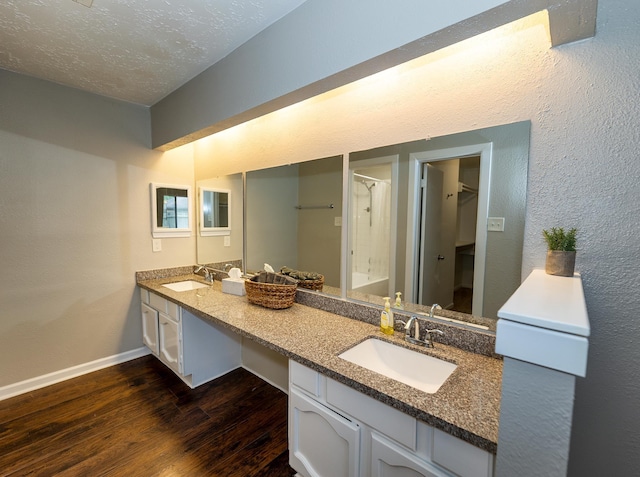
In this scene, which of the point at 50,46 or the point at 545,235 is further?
the point at 50,46

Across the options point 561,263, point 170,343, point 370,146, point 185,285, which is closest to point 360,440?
point 561,263

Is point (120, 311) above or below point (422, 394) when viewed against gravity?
below

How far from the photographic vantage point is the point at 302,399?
128 centimetres

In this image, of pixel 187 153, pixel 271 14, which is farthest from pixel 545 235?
pixel 187 153

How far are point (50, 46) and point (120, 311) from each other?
6.70 feet

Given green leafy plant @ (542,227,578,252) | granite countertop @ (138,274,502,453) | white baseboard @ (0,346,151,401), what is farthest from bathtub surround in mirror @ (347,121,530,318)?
white baseboard @ (0,346,151,401)

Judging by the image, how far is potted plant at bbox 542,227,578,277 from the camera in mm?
947

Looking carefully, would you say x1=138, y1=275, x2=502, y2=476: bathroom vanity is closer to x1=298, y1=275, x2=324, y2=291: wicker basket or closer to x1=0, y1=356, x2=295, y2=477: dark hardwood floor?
x1=298, y1=275, x2=324, y2=291: wicker basket

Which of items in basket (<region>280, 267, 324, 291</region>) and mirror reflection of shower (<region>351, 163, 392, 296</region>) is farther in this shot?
items in basket (<region>280, 267, 324, 291</region>)

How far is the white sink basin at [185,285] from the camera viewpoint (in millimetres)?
2596

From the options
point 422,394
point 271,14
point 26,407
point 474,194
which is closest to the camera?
point 422,394

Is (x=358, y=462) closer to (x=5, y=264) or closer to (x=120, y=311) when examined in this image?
(x=120, y=311)

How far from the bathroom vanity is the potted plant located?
43cm

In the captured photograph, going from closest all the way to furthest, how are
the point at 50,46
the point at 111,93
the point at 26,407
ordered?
the point at 50,46, the point at 26,407, the point at 111,93
